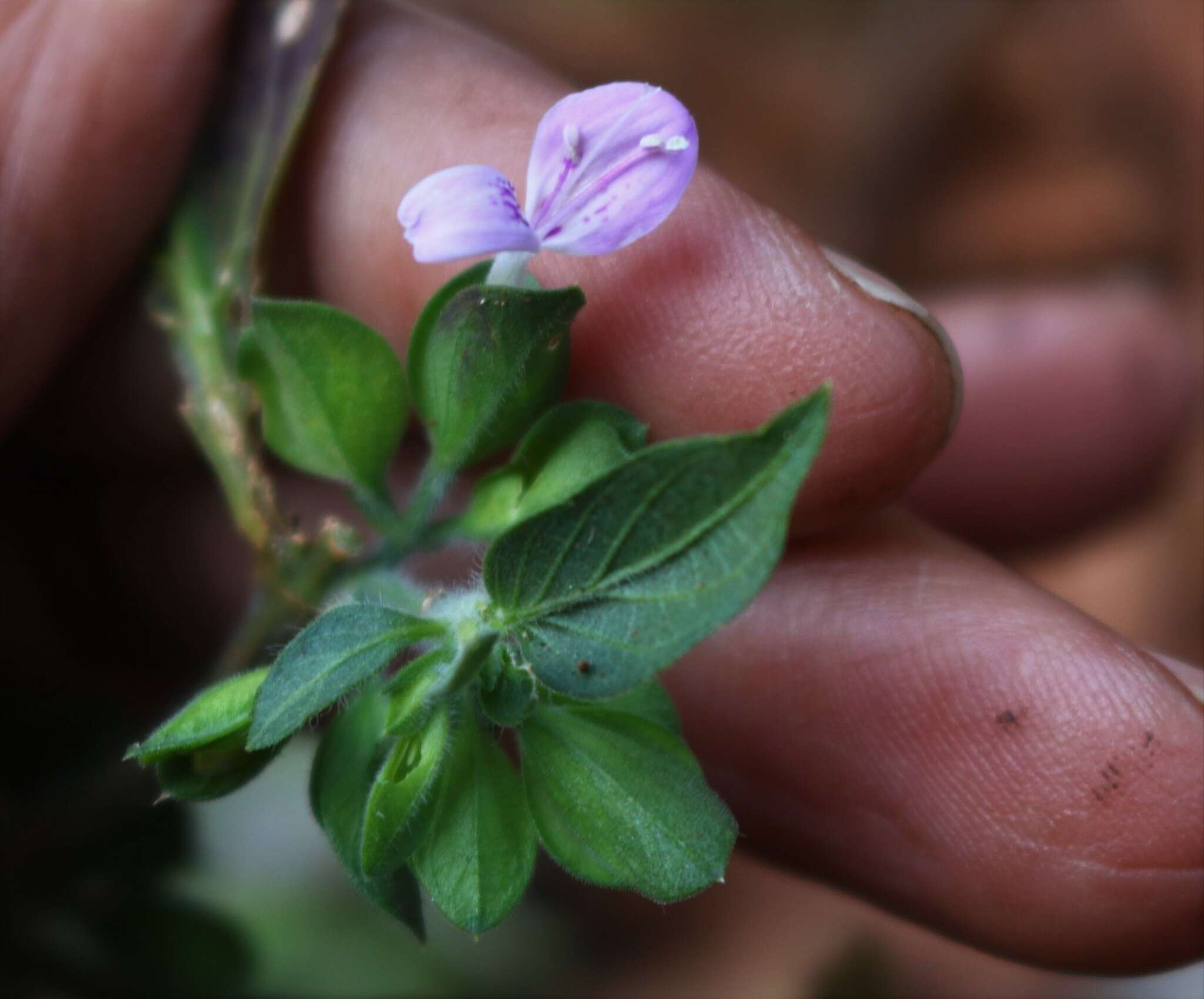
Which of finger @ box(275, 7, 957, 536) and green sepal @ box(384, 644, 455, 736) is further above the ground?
finger @ box(275, 7, 957, 536)

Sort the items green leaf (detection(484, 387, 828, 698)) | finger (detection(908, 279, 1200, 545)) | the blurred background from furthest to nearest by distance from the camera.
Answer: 1. finger (detection(908, 279, 1200, 545))
2. the blurred background
3. green leaf (detection(484, 387, 828, 698))

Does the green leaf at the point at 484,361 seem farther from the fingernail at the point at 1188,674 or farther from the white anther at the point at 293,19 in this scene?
the fingernail at the point at 1188,674

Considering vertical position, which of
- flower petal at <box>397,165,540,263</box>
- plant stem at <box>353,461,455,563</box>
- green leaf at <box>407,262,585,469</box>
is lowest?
plant stem at <box>353,461,455,563</box>

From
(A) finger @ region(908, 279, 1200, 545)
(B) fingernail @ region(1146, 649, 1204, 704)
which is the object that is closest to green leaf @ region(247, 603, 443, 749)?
(B) fingernail @ region(1146, 649, 1204, 704)

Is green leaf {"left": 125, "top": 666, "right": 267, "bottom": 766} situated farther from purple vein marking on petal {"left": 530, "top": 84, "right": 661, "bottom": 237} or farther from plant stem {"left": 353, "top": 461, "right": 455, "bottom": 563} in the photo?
purple vein marking on petal {"left": 530, "top": 84, "right": 661, "bottom": 237}

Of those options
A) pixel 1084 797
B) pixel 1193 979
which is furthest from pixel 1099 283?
pixel 1084 797

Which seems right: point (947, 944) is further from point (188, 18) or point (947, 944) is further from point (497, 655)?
point (188, 18)
